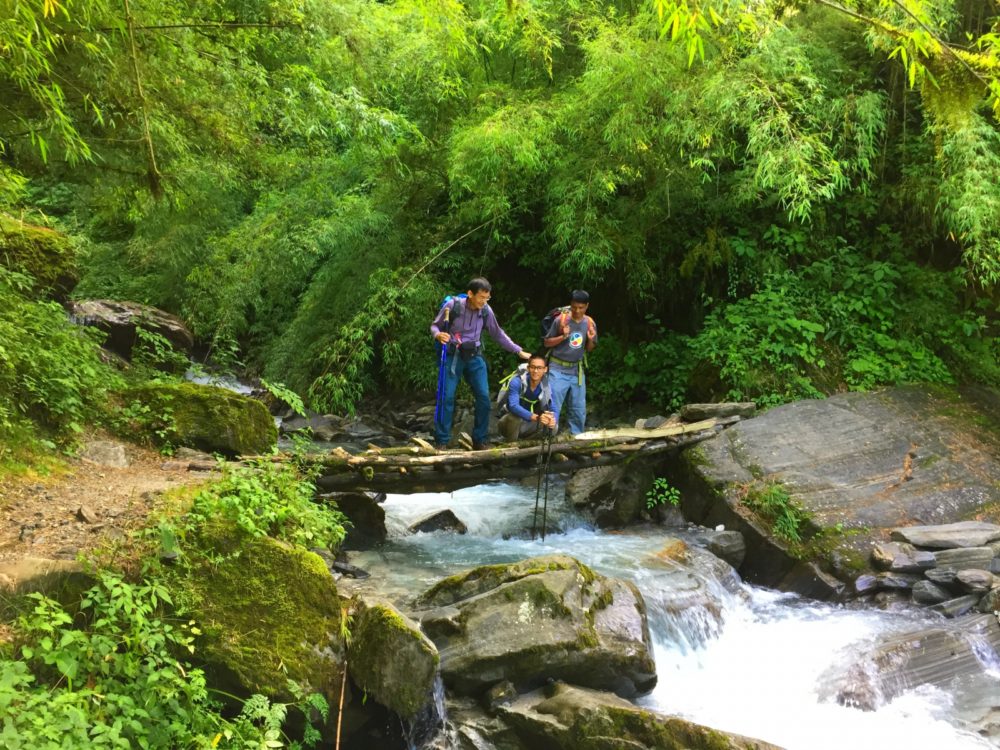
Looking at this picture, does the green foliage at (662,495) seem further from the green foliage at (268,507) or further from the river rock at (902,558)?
the green foliage at (268,507)

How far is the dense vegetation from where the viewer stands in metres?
6.59

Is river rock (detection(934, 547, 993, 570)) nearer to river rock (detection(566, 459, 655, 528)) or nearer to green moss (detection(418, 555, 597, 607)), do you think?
river rock (detection(566, 459, 655, 528))

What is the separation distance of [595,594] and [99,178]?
19.8 ft

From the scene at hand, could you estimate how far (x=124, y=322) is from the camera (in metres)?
11.0

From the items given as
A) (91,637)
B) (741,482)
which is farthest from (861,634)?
(91,637)

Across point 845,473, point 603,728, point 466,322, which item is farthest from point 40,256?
point 845,473

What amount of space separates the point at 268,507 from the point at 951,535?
5.73 m

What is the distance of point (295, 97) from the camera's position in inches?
266

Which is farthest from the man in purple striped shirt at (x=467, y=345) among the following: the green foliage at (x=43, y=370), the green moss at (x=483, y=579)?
the green foliage at (x=43, y=370)

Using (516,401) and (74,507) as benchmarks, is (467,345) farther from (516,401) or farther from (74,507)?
(74,507)

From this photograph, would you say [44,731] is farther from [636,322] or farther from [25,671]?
[636,322]

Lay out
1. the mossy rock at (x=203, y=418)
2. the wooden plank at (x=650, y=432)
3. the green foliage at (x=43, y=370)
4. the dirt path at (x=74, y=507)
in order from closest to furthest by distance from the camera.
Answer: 1. the dirt path at (x=74, y=507)
2. the green foliage at (x=43, y=370)
3. the mossy rock at (x=203, y=418)
4. the wooden plank at (x=650, y=432)

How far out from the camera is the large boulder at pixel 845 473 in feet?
22.0

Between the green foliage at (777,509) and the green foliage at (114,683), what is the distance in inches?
194
